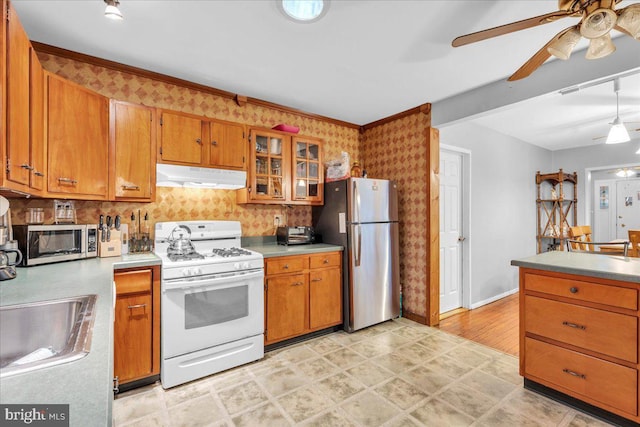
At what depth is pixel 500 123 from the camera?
4.18m

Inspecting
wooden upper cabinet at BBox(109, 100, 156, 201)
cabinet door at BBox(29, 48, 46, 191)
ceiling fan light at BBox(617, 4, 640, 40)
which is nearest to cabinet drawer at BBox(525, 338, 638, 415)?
ceiling fan light at BBox(617, 4, 640, 40)

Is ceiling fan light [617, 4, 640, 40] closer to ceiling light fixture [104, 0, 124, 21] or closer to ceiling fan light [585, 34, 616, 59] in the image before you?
ceiling fan light [585, 34, 616, 59]

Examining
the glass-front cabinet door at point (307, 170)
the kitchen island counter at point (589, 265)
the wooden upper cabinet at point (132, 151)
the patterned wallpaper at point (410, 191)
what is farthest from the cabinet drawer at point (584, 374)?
the wooden upper cabinet at point (132, 151)

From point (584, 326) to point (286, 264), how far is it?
2198 mm

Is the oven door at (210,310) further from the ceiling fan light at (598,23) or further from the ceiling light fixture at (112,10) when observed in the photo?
the ceiling fan light at (598,23)

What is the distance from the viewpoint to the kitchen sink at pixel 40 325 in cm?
109

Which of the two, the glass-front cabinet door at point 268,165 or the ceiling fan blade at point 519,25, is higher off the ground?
the ceiling fan blade at point 519,25

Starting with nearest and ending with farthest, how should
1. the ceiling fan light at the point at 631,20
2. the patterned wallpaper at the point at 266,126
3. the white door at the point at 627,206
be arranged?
1. the ceiling fan light at the point at 631,20
2. the patterned wallpaper at the point at 266,126
3. the white door at the point at 627,206

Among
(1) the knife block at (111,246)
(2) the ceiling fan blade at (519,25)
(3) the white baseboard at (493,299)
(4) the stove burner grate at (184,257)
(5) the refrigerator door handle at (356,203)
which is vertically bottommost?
(3) the white baseboard at (493,299)

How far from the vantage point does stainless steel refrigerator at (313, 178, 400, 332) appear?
3.17 m

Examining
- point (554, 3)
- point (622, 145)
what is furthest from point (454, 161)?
point (622, 145)

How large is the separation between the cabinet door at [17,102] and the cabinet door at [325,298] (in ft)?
7.29

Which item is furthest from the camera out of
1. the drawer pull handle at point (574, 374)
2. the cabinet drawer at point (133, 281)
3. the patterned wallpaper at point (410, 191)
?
the patterned wallpaper at point (410, 191)

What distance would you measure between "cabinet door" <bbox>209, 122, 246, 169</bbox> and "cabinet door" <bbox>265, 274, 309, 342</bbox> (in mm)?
1149
